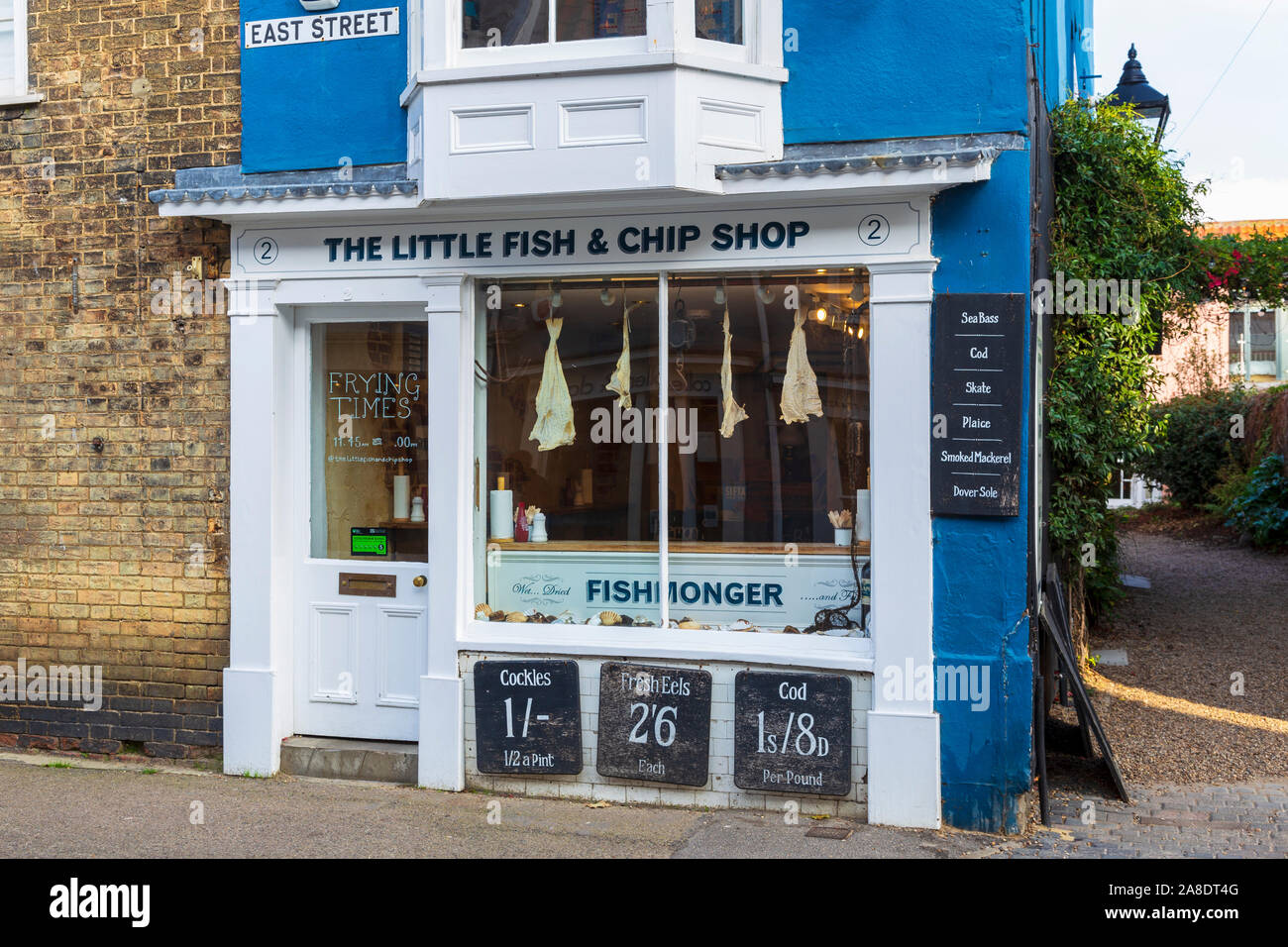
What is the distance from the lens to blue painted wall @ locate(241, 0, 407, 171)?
7.04m

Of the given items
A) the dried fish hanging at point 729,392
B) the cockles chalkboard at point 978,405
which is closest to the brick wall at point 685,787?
the cockles chalkboard at point 978,405

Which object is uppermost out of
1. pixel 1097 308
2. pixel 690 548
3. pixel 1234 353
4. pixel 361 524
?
pixel 1234 353

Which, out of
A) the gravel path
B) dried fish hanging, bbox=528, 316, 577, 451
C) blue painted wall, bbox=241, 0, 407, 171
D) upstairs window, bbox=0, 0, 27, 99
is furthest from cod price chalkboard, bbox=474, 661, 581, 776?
upstairs window, bbox=0, 0, 27, 99

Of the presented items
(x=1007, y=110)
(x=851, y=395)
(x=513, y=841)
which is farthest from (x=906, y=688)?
(x=1007, y=110)

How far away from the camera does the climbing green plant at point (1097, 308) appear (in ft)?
25.9

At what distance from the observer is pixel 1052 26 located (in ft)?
30.2

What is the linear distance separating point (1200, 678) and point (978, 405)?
483 centimetres

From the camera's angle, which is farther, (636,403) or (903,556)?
(636,403)

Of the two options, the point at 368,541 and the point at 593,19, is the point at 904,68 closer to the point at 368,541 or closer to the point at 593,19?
the point at 593,19

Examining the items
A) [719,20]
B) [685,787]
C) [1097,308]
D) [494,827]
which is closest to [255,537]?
[494,827]

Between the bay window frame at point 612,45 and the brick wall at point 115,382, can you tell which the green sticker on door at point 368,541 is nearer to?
the brick wall at point 115,382

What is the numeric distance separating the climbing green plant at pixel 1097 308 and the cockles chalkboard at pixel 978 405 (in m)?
1.84

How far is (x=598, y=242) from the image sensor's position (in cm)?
675

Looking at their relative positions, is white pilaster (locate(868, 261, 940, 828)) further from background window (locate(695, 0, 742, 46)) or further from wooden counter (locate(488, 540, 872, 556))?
background window (locate(695, 0, 742, 46))
